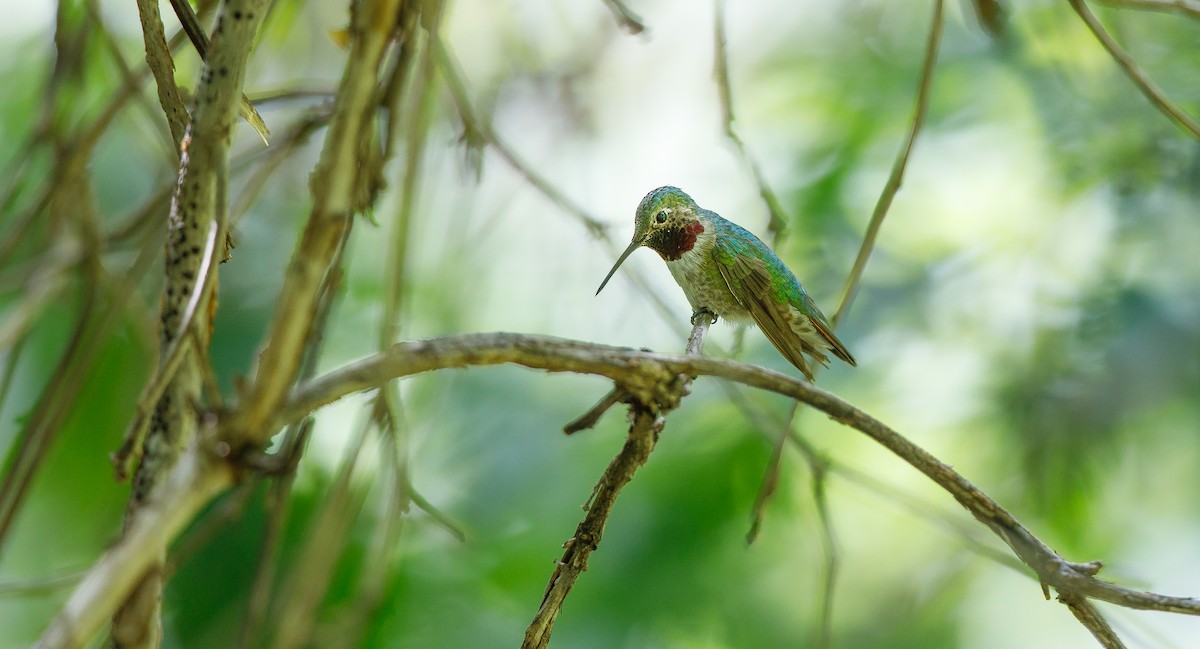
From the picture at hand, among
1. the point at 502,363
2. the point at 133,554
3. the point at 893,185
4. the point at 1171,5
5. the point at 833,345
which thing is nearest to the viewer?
the point at 133,554

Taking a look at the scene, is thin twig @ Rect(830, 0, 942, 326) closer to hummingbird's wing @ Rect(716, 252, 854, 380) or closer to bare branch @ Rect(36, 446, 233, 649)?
hummingbird's wing @ Rect(716, 252, 854, 380)

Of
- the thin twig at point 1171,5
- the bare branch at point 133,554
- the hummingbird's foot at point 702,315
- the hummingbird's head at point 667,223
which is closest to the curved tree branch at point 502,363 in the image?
the bare branch at point 133,554

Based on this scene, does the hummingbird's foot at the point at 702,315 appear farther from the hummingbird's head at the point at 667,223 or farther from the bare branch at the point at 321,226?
the bare branch at the point at 321,226

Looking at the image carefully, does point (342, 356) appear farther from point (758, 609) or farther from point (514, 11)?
point (758, 609)

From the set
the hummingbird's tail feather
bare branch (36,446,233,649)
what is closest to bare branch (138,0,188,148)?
bare branch (36,446,233,649)

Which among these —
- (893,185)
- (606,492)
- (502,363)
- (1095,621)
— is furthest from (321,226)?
(893,185)

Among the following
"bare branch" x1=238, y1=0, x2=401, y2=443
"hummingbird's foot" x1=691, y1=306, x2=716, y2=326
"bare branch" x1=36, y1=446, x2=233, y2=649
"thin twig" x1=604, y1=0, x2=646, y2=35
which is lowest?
"bare branch" x1=36, y1=446, x2=233, y2=649

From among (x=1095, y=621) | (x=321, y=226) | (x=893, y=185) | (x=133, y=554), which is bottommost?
(x=133, y=554)

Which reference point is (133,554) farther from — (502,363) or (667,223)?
(667,223)
